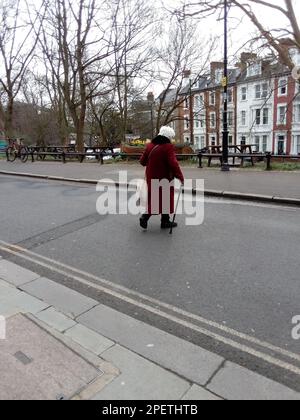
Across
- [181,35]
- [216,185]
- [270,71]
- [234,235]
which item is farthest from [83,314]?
[181,35]

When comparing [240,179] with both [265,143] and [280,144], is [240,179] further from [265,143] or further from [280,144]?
[265,143]

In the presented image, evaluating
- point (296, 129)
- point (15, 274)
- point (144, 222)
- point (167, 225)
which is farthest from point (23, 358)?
point (296, 129)

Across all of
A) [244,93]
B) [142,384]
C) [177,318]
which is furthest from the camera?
[244,93]

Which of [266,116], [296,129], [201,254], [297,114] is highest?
[266,116]

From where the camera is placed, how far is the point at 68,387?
237cm

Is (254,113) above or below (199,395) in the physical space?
above

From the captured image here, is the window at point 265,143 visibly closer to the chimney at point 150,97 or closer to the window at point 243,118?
the window at point 243,118

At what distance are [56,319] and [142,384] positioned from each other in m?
1.24

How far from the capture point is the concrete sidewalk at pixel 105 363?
7.55 feet

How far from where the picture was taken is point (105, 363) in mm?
2598

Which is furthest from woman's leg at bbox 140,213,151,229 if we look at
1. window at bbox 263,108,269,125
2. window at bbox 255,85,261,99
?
window at bbox 255,85,261,99

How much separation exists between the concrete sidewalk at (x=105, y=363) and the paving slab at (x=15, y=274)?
2.18 ft
